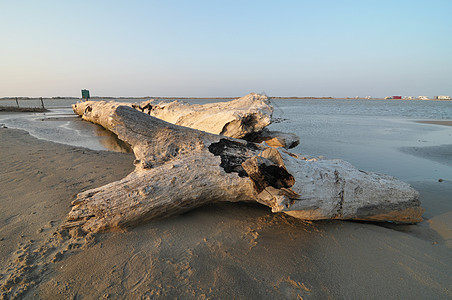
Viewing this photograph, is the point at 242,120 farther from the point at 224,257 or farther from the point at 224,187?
the point at 224,257

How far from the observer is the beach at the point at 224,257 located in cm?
179

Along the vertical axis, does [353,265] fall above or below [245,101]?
below

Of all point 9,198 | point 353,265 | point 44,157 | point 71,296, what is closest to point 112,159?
point 44,157

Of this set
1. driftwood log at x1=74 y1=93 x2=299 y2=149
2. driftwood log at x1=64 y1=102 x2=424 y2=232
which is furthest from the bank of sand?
driftwood log at x1=74 y1=93 x2=299 y2=149

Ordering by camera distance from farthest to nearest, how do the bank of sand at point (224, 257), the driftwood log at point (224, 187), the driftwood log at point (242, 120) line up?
1. the driftwood log at point (242, 120)
2. the driftwood log at point (224, 187)
3. the bank of sand at point (224, 257)

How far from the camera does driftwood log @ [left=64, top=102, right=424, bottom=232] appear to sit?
239 cm

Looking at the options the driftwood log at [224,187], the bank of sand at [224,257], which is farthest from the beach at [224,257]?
the driftwood log at [224,187]

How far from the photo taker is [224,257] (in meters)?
2.12

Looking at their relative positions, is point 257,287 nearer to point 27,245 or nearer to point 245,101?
point 27,245

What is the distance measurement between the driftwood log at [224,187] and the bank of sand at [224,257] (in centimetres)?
19

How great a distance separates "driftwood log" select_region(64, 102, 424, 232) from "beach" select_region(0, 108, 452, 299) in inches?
7.0

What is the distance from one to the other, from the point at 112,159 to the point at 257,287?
4.88m

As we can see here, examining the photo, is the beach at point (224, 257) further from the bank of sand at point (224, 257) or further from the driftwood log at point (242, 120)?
the driftwood log at point (242, 120)

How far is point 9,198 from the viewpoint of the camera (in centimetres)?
323
